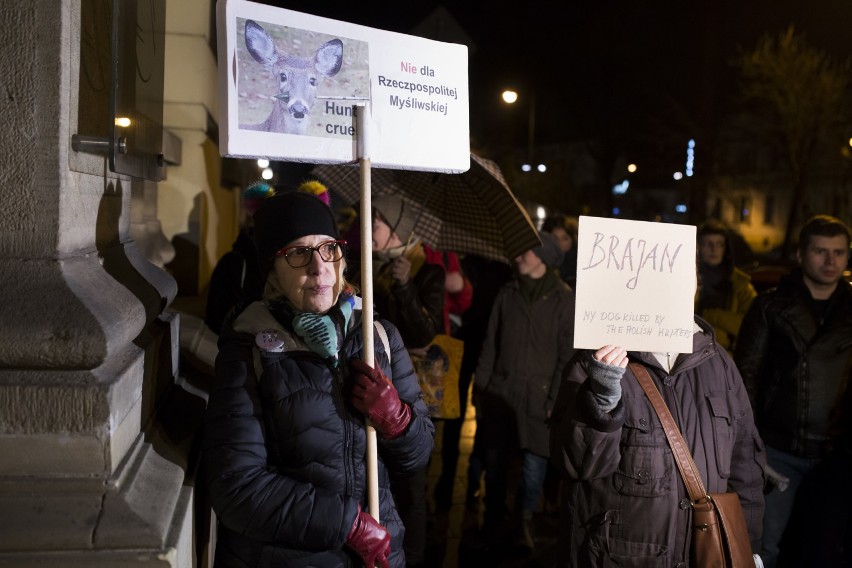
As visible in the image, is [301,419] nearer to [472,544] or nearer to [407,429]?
[407,429]

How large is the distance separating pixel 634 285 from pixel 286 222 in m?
1.24

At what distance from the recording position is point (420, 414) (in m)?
2.63

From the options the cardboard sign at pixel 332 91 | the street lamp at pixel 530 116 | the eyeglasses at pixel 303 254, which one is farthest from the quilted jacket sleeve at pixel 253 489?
the street lamp at pixel 530 116

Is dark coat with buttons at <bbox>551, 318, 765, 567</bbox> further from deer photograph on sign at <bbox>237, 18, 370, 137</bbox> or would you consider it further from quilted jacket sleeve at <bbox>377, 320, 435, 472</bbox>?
deer photograph on sign at <bbox>237, 18, 370, 137</bbox>

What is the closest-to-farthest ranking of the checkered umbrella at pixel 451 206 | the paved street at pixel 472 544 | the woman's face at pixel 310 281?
the woman's face at pixel 310 281, the checkered umbrella at pixel 451 206, the paved street at pixel 472 544

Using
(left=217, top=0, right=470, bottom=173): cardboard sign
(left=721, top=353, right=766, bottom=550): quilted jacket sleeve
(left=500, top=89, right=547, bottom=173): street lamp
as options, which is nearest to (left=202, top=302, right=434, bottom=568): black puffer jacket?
(left=217, top=0, right=470, bottom=173): cardboard sign

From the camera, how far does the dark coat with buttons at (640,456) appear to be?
2.88 meters

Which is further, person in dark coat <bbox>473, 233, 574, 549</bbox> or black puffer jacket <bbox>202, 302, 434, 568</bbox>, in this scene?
person in dark coat <bbox>473, 233, 574, 549</bbox>

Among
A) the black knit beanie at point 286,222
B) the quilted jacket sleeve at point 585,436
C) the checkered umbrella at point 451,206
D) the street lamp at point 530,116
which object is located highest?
the street lamp at point 530,116

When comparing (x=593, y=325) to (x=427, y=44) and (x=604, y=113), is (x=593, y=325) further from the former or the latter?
(x=604, y=113)

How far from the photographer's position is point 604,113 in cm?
3616

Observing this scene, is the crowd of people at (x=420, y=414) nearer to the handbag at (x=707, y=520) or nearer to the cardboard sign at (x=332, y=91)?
the handbag at (x=707, y=520)

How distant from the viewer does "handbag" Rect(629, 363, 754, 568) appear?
9.48ft

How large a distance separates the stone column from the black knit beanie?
17.3 inches
